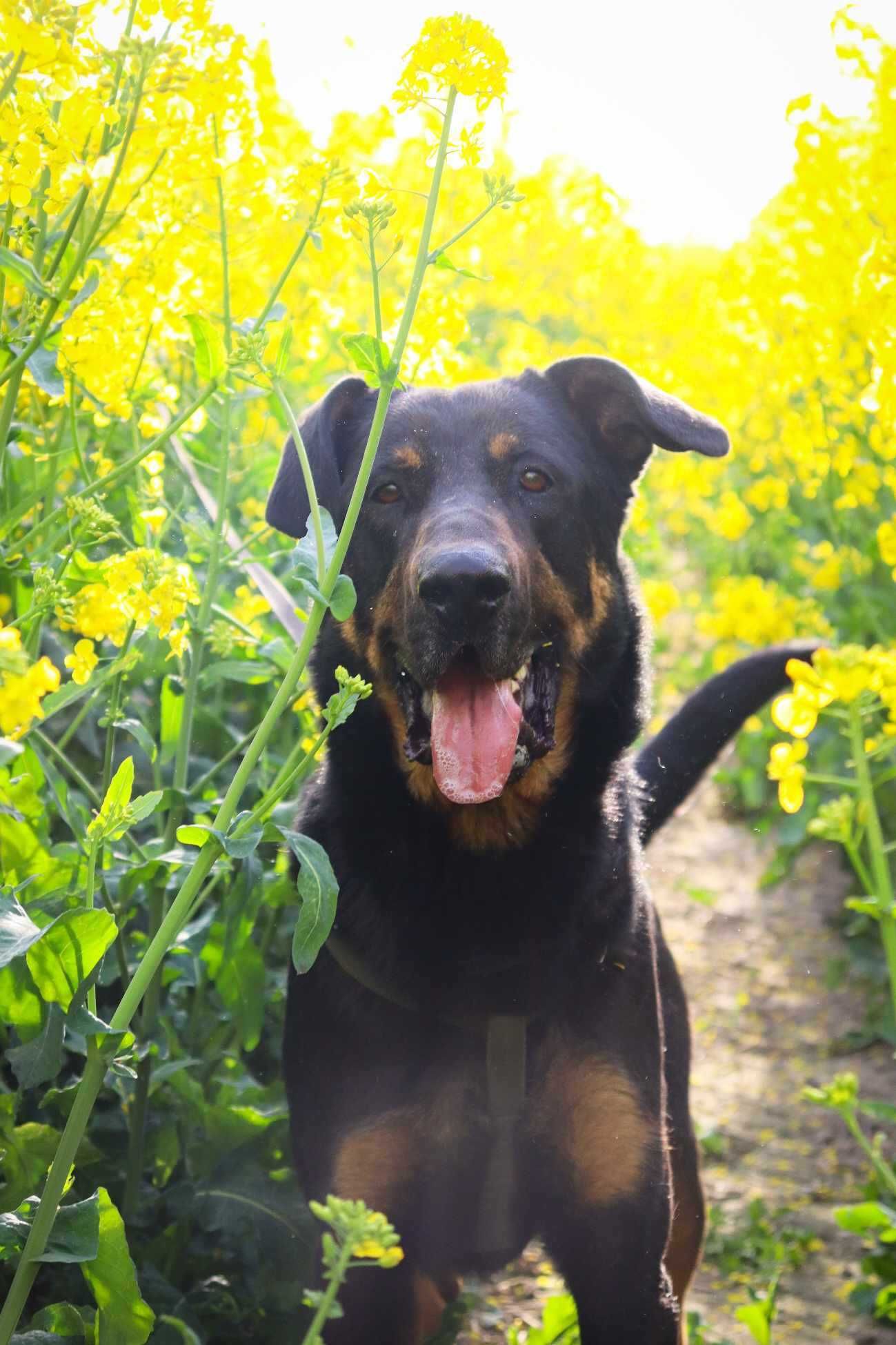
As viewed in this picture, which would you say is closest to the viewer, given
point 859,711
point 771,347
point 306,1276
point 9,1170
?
point 859,711

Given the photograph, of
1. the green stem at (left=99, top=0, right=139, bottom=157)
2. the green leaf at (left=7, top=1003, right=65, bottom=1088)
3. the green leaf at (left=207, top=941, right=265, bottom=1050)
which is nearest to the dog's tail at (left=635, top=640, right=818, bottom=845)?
the green leaf at (left=207, top=941, right=265, bottom=1050)

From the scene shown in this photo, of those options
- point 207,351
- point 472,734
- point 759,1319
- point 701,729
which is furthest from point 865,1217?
point 207,351

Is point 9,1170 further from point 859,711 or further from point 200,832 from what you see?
point 859,711

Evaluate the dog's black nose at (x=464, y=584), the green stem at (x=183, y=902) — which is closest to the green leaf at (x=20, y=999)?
the green stem at (x=183, y=902)

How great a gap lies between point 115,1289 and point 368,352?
1.37 meters

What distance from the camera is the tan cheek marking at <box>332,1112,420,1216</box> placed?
2.42 metres

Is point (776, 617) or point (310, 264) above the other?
point (310, 264)

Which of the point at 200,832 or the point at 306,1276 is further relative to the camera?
the point at 306,1276

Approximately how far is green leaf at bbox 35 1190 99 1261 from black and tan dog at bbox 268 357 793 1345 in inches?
24.4

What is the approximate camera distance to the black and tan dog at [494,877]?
8.09 feet

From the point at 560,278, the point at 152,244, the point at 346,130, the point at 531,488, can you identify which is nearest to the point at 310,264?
the point at 346,130

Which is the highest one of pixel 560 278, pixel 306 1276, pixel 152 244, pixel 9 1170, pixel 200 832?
pixel 560 278

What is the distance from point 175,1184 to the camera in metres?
2.79

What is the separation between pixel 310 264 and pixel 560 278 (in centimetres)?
194
